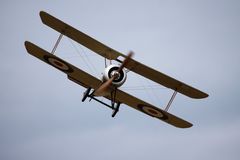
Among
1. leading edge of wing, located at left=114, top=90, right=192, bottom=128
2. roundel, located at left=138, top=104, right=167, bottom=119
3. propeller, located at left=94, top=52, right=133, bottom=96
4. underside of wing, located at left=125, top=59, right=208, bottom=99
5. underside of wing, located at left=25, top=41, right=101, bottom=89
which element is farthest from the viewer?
roundel, located at left=138, top=104, right=167, bottom=119

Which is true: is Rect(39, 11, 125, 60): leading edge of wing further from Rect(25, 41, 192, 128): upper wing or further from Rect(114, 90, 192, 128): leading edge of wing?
Rect(114, 90, 192, 128): leading edge of wing

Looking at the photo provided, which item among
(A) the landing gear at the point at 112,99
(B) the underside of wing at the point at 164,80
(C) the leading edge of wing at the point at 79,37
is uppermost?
(B) the underside of wing at the point at 164,80

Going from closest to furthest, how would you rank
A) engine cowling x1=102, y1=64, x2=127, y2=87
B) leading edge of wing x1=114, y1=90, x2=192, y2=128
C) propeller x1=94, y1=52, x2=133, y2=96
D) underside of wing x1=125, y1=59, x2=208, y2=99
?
propeller x1=94, y1=52, x2=133, y2=96 → engine cowling x1=102, y1=64, x2=127, y2=87 → underside of wing x1=125, y1=59, x2=208, y2=99 → leading edge of wing x1=114, y1=90, x2=192, y2=128

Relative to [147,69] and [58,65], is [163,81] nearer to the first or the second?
[147,69]

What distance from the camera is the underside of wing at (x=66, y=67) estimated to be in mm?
17469

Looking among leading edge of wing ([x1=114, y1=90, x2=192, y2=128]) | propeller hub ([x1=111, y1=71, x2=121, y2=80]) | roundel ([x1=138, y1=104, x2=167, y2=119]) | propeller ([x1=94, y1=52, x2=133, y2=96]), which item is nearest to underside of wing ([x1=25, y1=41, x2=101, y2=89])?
propeller ([x1=94, y1=52, x2=133, y2=96])

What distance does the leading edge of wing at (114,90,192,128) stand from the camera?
19.0 m

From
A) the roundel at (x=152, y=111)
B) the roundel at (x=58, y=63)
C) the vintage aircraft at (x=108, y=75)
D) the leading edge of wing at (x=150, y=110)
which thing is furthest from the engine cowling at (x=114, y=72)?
the roundel at (x=152, y=111)

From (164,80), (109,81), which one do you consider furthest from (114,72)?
(164,80)

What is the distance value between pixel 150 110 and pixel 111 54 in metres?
2.82

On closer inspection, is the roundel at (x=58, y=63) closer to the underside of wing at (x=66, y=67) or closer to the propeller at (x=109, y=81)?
the underside of wing at (x=66, y=67)

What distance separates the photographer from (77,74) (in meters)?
18.1

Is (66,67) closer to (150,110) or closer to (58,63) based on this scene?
(58,63)

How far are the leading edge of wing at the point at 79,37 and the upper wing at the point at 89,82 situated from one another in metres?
1.03
